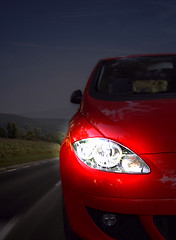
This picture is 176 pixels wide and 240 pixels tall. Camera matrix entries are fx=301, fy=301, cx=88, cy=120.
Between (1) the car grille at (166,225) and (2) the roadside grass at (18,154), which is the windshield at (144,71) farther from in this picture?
(2) the roadside grass at (18,154)

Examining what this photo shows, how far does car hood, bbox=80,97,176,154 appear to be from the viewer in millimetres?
1814

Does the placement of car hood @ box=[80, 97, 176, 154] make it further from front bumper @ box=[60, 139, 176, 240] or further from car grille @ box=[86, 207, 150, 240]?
car grille @ box=[86, 207, 150, 240]

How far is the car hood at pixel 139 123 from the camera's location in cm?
181

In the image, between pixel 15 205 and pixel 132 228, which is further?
pixel 15 205

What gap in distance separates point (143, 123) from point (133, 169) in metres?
0.32

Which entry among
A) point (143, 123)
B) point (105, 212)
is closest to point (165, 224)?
point (105, 212)

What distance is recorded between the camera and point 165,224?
5.74ft

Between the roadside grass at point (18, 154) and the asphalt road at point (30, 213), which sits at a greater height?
the asphalt road at point (30, 213)

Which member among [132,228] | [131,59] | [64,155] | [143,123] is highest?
[131,59]

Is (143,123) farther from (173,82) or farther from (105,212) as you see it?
(173,82)

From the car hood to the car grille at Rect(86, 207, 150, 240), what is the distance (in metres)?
0.41

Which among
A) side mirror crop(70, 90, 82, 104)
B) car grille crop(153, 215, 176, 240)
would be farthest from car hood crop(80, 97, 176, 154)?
side mirror crop(70, 90, 82, 104)

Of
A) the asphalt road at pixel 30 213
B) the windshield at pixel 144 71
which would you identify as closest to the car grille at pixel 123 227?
the asphalt road at pixel 30 213

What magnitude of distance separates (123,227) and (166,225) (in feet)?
0.85
